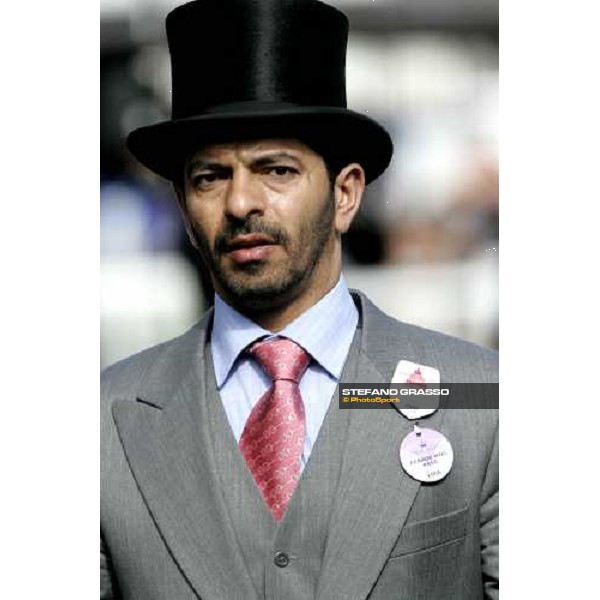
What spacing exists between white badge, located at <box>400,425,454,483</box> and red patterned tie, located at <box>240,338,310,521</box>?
0.46 ft

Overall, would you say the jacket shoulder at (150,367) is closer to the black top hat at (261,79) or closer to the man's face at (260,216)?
the man's face at (260,216)

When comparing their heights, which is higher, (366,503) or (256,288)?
(256,288)

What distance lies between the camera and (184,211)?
1475mm

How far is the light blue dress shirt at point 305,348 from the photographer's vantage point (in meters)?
1.43

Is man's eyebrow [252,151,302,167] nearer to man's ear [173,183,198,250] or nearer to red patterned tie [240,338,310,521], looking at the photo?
man's ear [173,183,198,250]

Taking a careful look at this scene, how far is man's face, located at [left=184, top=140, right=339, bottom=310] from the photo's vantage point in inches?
53.9

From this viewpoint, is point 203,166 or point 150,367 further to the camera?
point 150,367

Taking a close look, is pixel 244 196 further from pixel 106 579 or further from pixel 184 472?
pixel 106 579

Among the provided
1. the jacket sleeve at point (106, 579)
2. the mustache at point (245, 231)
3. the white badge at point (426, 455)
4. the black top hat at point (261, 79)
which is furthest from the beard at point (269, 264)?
the jacket sleeve at point (106, 579)

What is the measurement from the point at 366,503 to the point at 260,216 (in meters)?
0.39

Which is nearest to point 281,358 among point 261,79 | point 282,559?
point 282,559
